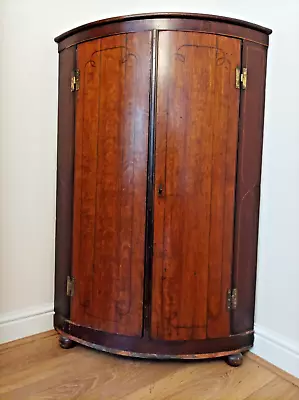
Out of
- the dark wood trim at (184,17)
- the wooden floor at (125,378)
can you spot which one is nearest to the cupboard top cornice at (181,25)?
the dark wood trim at (184,17)

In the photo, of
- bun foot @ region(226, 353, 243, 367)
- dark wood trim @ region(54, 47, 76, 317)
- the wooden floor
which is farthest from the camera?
dark wood trim @ region(54, 47, 76, 317)

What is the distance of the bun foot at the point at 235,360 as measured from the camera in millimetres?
1749

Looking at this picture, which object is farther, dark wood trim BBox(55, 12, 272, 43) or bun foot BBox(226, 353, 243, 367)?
bun foot BBox(226, 353, 243, 367)

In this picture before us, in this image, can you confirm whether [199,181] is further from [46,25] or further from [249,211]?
[46,25]

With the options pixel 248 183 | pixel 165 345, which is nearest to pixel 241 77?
pixel 248 183

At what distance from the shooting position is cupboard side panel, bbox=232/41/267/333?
173 centimetres

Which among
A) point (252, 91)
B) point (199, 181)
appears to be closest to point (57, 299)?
point (199, 181)

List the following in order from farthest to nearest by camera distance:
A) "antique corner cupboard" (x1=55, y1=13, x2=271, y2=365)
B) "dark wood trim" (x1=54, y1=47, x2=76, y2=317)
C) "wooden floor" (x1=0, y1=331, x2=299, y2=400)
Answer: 1. "dark wood trim" (x1=54, y1=47, x2=76, y2=317)
2. "antique corner cupboard" (x1=55, y1=13, x2=271, y2=365)
3. "wooden floor" (x1=0, y1=331, x2=299, y2=400)

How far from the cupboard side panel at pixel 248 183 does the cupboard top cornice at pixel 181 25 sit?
0.19 ft

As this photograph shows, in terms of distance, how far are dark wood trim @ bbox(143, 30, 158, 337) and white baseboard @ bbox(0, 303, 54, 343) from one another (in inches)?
24.5

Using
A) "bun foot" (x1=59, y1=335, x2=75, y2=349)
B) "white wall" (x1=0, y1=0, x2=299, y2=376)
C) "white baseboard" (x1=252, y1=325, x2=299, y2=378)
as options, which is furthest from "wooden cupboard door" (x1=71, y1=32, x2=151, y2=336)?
"white baseboard" (x1=252, y1=325, x2=299, y2=378)

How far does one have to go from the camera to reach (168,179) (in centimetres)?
167

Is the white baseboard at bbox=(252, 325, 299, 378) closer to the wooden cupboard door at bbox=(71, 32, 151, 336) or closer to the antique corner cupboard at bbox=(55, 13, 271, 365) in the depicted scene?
the antique corner cupboard at bbox=(55, 13, 271, 365)

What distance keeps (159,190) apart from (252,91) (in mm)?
588
